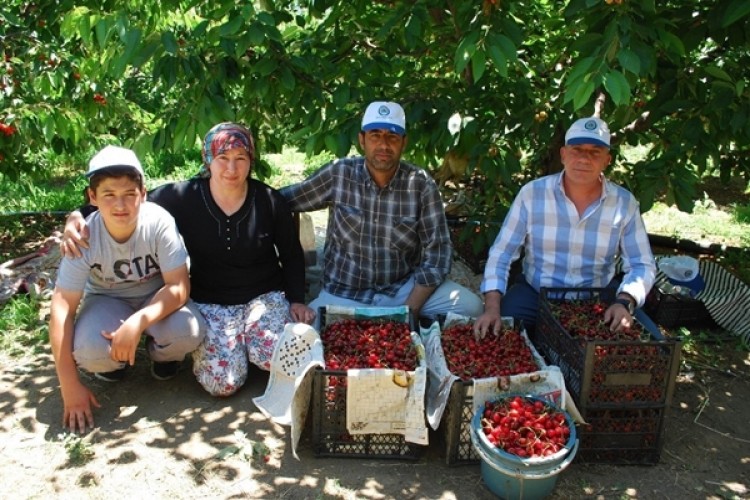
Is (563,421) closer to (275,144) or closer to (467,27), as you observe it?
(467,27)

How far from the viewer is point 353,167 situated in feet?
11.8

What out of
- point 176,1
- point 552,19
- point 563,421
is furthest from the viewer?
point 552,19

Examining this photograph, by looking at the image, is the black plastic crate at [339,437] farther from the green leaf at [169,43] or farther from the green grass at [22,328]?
the green grass at [22,328]

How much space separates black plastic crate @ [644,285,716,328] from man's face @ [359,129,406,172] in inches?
78.5

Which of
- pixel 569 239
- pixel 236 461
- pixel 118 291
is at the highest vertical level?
pixel 569 239

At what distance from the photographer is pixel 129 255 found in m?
3.11

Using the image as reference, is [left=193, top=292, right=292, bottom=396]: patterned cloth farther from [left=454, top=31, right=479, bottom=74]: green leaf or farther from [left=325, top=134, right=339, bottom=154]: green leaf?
[left=454, top=31, right=479, bottom=74]: green leaf

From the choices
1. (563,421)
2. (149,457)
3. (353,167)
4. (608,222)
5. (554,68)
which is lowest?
(149,457)

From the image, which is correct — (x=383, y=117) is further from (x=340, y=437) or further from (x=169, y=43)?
(x=340, y=437)

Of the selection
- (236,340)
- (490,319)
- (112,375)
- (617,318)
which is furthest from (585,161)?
(112,375)

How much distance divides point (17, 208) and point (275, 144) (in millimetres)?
4380

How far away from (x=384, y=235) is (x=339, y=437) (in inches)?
46.0

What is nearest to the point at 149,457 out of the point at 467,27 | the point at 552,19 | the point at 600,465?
the point at 600,465

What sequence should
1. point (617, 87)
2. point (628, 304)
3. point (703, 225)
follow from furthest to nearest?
point (703, 225) < point (628, 304) < point (617, 87)
